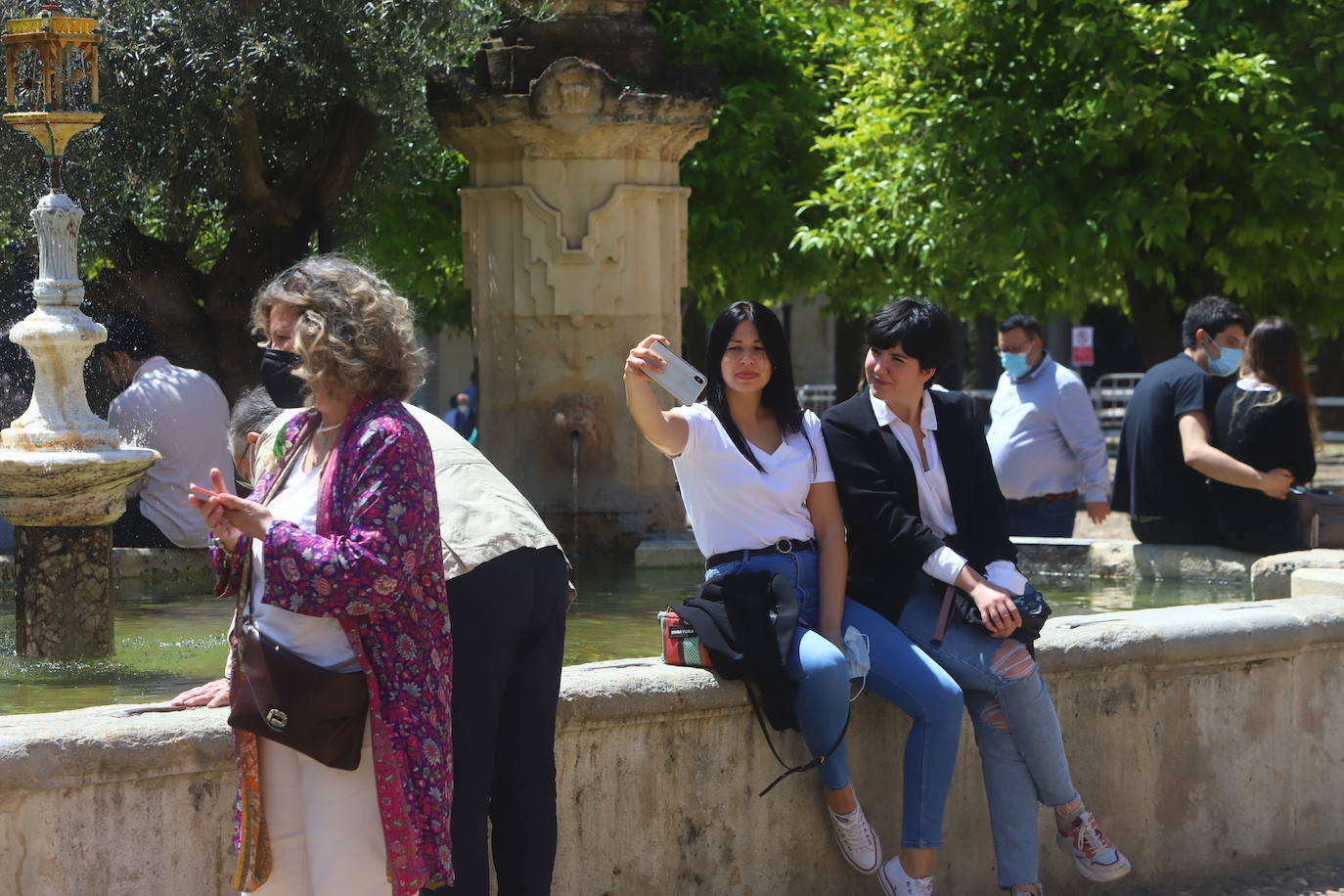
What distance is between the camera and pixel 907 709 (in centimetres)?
486

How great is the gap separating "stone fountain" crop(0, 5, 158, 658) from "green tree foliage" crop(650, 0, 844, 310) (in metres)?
10.9

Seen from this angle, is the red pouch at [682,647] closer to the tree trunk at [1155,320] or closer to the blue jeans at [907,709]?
the blue jeans at [907,709]

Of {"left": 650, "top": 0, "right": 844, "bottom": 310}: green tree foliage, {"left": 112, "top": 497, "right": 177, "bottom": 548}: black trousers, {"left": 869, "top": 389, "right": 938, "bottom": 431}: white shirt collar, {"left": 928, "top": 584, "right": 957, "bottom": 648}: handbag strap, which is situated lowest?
{"left": 112, "top": 497, "right": 177, "bottom": 548}: black trousers

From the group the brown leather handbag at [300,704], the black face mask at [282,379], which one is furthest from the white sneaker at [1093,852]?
the black face mask at [282,379]

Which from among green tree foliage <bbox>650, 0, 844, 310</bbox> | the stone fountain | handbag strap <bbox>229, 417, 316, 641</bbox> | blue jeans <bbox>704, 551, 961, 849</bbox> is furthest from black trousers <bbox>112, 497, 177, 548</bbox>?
green tree foliage <bbox>650, 0, 844, 310</bbox>

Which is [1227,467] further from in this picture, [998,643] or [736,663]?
[736,663]

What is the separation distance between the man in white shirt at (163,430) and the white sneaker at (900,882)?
4.25 meters

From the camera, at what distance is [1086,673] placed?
5469 mm

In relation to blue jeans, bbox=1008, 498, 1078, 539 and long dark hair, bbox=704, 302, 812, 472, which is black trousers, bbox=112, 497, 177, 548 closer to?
blue jeans, bbox=1008, 498, 1078, 539

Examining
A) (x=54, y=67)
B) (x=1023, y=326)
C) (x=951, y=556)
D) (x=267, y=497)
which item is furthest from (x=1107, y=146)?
(x=267, y=497)

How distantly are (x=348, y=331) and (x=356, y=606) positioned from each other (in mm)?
508

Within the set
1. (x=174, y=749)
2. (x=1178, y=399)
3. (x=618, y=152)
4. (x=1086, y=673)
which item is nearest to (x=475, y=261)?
(x=618, y=152)

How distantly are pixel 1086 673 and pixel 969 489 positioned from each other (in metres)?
0.72

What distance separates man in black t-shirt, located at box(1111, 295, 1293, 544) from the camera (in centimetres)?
763
